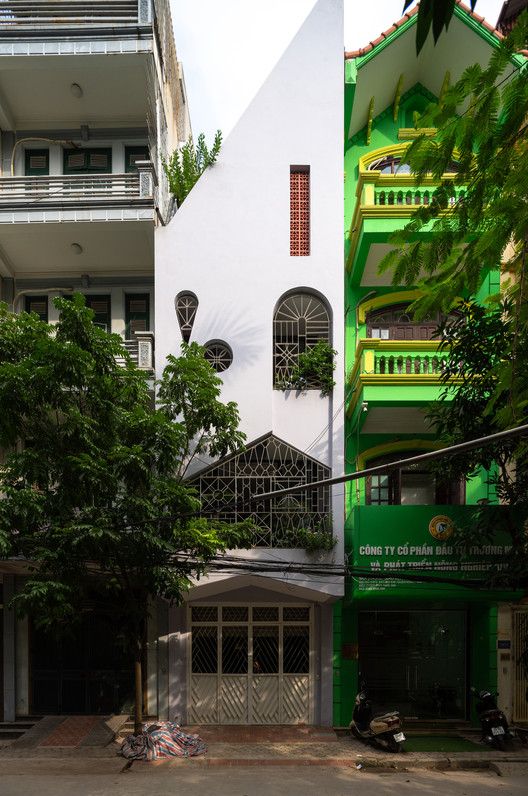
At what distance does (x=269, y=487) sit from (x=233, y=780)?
4.66 metres

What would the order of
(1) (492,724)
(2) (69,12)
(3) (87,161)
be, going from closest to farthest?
(1) (492,724) < (2) (69,12) < (3) (87,161)

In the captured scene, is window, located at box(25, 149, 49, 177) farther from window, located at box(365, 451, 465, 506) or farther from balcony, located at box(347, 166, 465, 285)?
window, located at box(365, 451, 465, 506)

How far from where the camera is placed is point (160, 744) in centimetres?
989

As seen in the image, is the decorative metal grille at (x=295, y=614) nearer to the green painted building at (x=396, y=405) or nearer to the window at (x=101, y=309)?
the green painted building at (x=396, y=405)

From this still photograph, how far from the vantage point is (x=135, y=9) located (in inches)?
443

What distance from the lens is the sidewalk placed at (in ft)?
32.2

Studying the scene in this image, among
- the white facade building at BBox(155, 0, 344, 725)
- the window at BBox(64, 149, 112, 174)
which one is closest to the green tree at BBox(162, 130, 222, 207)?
the white facade building at BBox(155, 0, 344, 725)

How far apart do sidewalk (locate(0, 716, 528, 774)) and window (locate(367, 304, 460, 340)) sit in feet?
24.7

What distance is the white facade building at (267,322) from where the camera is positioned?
1149cm

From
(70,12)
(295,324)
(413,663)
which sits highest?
(70,12)

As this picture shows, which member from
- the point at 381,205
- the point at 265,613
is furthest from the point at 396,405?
the point at 265,613

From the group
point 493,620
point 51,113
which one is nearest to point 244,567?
point 493,620

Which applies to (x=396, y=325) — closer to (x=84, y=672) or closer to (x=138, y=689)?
(x=138, y=689)

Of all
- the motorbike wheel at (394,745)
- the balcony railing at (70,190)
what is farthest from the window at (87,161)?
the motorbike wheel at (394,745)
